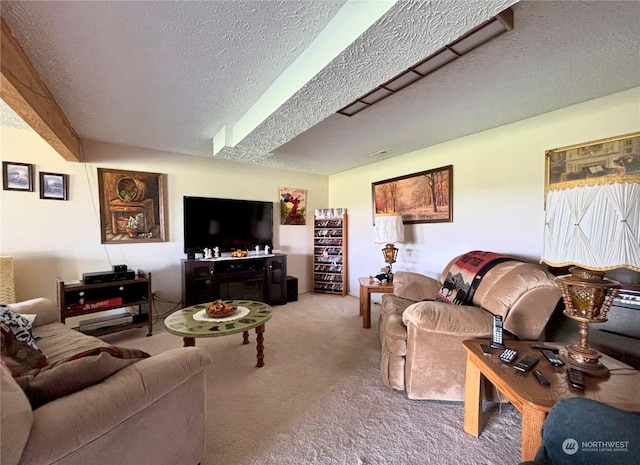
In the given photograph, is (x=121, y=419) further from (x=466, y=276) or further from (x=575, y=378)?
(x=466, y=276)

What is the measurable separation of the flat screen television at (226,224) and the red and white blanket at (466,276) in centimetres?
277

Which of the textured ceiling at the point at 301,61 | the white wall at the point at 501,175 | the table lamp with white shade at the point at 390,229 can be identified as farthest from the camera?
the table lamp with white shade at the point at 390,229

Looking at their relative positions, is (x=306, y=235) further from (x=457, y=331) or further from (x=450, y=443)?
(x=450, y=443)

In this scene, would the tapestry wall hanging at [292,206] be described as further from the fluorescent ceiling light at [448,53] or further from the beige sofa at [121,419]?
the beige sofa at [121,419]

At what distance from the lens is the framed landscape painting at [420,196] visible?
10.1 ft

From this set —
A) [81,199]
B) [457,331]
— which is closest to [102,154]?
[81,199]

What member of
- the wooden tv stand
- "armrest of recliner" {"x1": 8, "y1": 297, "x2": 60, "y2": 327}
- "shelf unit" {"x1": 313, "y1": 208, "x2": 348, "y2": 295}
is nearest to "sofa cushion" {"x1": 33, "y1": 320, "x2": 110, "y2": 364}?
"armrest of recliner" {"x1": 8, "y1": 297, "x2": 60, "y2": 327}

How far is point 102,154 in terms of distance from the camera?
3.04 m

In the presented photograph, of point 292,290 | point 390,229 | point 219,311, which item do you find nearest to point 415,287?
point 390,229

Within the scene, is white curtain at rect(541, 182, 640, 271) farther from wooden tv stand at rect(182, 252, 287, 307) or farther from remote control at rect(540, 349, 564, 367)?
wooden tv stand at rect(182, 252, 287, 307)

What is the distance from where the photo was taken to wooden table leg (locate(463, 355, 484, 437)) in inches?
56.1

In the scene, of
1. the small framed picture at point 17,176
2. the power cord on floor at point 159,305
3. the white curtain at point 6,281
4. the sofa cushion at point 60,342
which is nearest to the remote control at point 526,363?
the sofa cushion at point 60,342

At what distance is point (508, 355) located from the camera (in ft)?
4.26

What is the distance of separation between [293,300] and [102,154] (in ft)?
10.3
